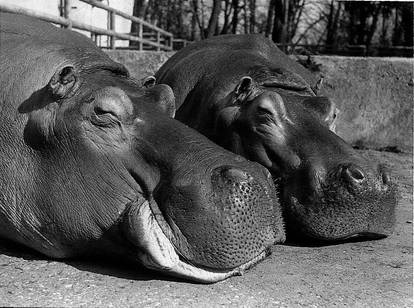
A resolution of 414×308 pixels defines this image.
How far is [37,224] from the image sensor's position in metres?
2.78

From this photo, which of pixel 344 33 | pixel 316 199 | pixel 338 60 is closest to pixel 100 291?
pixel 316 199

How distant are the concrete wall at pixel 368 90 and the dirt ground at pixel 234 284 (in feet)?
11.6

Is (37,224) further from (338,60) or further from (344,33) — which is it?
(344,33)

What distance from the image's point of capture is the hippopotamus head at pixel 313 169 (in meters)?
3.27

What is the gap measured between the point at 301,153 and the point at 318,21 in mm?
21961

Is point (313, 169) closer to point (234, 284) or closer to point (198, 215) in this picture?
point (234, 284)

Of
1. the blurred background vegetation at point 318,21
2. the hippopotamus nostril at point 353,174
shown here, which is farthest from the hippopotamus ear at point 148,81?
the blurred background vegetation at point 318,21

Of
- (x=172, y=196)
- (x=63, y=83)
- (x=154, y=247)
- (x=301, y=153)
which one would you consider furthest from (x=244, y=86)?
(x=154, y=247)

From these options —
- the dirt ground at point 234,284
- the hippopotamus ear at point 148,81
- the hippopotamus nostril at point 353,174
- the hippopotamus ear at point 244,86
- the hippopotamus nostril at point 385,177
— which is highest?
the hippopotamus ear at point 148,81

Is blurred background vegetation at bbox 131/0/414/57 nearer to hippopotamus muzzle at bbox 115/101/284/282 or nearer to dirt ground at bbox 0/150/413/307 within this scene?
dirt ground at bbox 0/150/413/307

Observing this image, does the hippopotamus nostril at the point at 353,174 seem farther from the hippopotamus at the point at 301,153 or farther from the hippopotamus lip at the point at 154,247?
the hippopotamus lip at the point at 154,247

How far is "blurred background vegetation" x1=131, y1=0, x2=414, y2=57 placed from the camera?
20.5 metres

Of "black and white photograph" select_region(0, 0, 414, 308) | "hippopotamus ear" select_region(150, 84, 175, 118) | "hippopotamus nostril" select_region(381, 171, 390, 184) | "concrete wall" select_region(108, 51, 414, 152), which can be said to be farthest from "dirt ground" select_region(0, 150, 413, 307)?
"concrete wall" select_region(108, 51, 414, 152)

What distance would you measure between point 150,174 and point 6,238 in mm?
839
